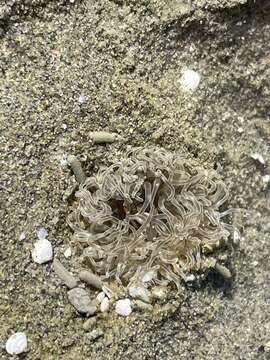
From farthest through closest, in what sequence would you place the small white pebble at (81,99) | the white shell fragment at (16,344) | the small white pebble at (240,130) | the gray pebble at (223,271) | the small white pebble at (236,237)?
the small white pebble at (240,130), the small white pebble at (236,237), the gray pebble at (223,271), the small white pebble at (81,99), the white shell fragment at (16,344)

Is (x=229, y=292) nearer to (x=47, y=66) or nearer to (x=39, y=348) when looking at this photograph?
(x=39, y=348)

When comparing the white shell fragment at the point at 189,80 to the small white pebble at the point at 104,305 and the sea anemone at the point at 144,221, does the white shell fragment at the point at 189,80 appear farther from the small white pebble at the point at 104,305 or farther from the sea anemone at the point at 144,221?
the small white pebble at the point at 104,305

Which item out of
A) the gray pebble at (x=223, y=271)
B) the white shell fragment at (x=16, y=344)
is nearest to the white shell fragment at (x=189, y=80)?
the gray pebble at (x=223, y=271)

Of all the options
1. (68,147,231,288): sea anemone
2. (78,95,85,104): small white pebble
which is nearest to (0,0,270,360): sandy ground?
(78,95,85,104): small white pebble

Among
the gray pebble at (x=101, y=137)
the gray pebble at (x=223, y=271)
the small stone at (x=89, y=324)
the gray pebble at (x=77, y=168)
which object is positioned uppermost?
the gray pebble at (x=101, y=137)

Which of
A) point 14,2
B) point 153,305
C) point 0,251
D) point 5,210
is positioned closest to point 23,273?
point 0,251

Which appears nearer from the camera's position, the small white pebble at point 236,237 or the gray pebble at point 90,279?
the gray pebble at point 90,279

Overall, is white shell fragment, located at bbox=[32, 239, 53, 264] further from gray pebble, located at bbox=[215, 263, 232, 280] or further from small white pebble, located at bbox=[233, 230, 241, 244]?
small white pebble, located at bbox=[233, 230, 241, 244]
